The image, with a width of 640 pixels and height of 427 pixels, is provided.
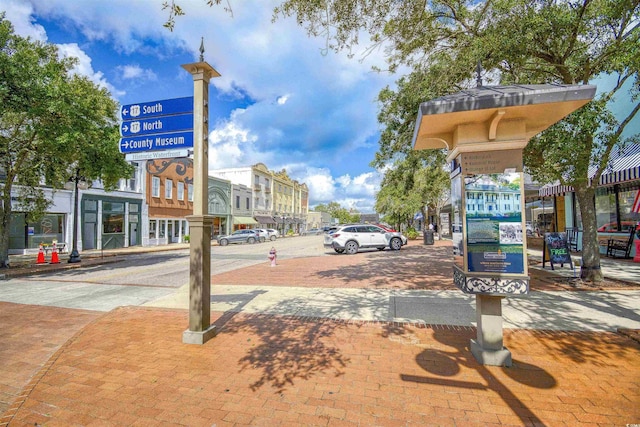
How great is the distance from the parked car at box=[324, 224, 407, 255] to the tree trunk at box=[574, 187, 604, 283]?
36.6 feet

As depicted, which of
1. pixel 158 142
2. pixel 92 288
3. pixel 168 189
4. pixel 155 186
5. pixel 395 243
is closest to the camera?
pixel 158 142

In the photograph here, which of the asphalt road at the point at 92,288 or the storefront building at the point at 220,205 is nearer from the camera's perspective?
the asphalt road at the point at 92,288

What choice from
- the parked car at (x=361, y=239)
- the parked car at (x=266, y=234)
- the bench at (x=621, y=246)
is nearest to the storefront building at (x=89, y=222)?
the parked car at (x=266, y=234)

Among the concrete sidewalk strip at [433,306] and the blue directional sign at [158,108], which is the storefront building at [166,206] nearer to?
the concrete sidewalk strip at [433,306]

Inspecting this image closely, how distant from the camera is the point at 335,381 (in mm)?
3445

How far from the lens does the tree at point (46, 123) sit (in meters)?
10.5

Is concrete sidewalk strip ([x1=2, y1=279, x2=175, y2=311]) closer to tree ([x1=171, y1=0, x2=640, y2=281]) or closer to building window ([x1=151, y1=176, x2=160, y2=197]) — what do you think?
tree ([x1=171, y1=0, x2=640, y2=281])

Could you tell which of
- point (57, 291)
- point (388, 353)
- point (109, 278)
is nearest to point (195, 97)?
point (388, 353)

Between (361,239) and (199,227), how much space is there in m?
14.5

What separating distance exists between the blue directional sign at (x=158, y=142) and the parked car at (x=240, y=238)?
88.5 ft

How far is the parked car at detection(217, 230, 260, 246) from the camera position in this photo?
103 ft

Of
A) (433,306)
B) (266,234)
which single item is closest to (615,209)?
(433,306)

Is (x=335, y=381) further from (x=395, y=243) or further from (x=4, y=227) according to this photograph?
(x=395, y=243)

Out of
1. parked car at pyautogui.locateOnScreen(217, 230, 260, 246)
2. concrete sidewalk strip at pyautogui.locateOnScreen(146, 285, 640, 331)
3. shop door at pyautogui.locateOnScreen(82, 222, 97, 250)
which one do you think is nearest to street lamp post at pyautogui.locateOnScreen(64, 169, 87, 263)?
shop door at pyautogui.locateOnScreen(82, 222, 97, 250)
